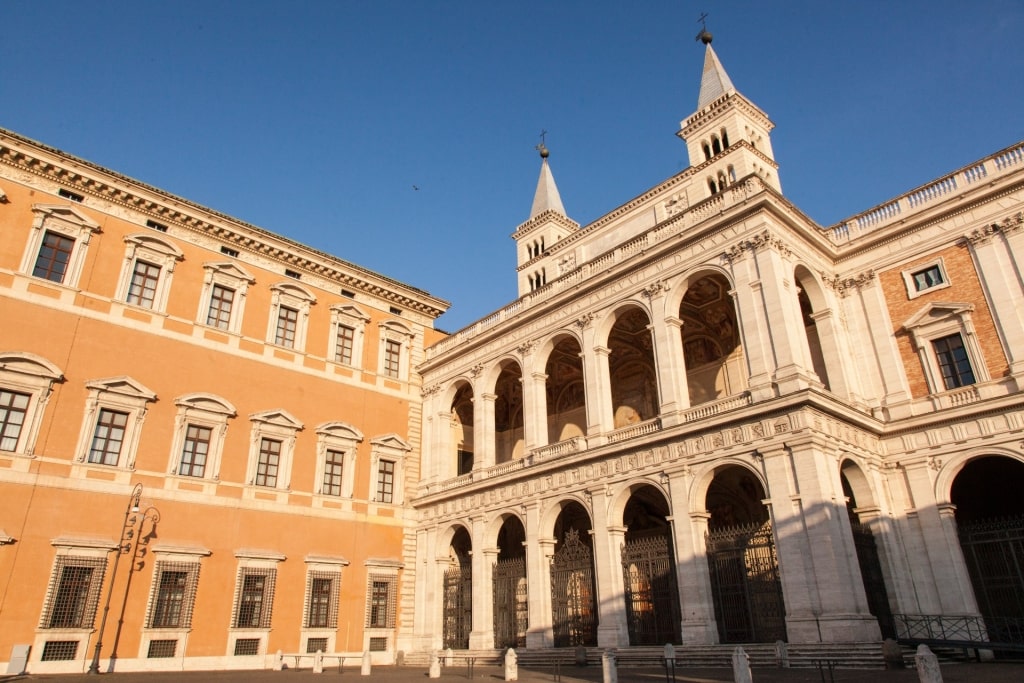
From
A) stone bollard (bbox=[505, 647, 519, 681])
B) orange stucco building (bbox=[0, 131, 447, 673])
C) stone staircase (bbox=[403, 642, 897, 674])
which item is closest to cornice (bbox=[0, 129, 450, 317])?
orange stucco building (bbox=[0, 131, 447, 673])

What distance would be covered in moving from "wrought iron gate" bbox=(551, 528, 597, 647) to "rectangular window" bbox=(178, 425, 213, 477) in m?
11.2

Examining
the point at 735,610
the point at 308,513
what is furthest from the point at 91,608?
the point at 735,610

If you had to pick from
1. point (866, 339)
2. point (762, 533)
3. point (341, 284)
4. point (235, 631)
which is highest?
point (341, 284)

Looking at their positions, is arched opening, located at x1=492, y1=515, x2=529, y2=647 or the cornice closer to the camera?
the cornice

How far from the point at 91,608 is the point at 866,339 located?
73.5 feet

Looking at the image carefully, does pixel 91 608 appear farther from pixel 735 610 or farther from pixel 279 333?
pixel 735 610

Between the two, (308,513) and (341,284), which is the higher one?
(341,284)

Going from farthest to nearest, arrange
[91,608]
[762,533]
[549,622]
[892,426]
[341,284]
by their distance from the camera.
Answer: [341,284]
[549,622]
[892,426]
[91,608]
[762,533]

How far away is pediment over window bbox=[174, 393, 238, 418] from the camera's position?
2073cm

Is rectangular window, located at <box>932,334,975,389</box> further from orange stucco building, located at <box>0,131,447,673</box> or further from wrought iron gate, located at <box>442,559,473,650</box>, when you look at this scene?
orange stucco building, located at <box>0,131,447,673</box>

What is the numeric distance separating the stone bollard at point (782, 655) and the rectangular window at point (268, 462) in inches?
605

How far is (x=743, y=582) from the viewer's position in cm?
1631

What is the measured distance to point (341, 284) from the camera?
26.2 metres

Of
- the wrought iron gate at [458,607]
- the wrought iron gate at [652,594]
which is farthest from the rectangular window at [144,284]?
the wrought iron gate at [652,594]
